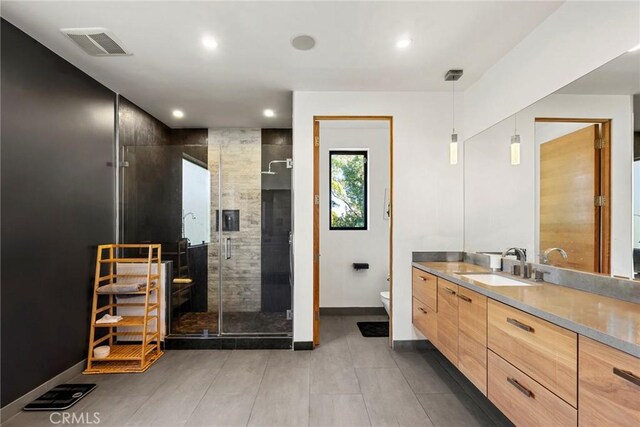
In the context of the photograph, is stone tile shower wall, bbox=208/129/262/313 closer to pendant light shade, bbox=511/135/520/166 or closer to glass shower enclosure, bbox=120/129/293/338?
glass shower enclosure, bbox=120/129/293/338

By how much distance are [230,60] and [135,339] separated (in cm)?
279

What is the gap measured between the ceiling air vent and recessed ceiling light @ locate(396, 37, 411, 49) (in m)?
1.99

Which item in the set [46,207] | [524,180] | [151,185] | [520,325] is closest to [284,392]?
[520,325]

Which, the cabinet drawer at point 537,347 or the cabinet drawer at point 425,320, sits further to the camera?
the cabinet drawer at point 425,320

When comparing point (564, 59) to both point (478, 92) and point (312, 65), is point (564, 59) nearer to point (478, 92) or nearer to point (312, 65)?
point (478, 92)

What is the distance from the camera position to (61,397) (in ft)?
7.11

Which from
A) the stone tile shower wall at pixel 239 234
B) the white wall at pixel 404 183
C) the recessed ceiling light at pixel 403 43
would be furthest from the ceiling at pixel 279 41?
the stone tile shower wall at pixel 239 234

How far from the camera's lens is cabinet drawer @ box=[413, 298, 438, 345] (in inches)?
97.0

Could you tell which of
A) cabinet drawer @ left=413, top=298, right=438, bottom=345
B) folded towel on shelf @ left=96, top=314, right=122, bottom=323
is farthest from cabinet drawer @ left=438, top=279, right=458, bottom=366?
folded towel on shelf @ left=96, top=314, right=122, bottom=323

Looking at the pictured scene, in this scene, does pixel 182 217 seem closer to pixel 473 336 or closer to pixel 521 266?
pixel 473 336

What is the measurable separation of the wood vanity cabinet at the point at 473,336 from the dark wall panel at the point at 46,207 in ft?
9.63

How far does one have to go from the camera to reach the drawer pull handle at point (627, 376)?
0.92 m

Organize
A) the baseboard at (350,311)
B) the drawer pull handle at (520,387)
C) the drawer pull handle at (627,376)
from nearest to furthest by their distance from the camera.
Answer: the drawer pull handle at (627,376)
the drawer pull handle at (520,387)
the baseboard at (350,311)

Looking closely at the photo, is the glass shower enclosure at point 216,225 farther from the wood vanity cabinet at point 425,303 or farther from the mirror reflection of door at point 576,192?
the mirror reflection of door at point 576,192
